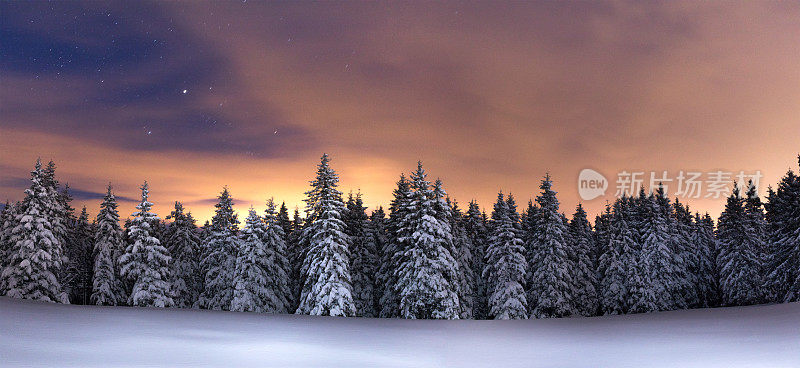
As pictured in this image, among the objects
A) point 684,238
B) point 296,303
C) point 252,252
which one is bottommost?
point 296,303

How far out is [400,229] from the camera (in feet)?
131

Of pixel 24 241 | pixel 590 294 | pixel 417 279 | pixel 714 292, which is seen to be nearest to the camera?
pixel 417 279

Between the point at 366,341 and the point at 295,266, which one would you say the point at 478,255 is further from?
the point at 366,341

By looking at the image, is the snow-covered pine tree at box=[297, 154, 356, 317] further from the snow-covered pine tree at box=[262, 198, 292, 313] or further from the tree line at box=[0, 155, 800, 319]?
the snow-covered pine tree at box=[262, 198, 292, 313]

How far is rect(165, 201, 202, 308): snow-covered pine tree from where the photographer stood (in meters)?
51.4

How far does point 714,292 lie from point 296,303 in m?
48.2

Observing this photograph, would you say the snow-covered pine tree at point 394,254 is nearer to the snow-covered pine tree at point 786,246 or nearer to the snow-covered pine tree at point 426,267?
the snow-covered pine tree at point 426,267

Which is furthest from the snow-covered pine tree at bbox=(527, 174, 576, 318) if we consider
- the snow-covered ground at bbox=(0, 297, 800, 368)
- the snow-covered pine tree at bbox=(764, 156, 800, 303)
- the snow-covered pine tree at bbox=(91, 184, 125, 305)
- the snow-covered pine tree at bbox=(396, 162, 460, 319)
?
the snow-covered pine tree at bbox=(91, 184, 125, 305)

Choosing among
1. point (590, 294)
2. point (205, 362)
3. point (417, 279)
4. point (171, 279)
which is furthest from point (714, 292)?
point (205, 362)

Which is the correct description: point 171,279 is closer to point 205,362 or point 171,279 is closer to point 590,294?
point 590,294

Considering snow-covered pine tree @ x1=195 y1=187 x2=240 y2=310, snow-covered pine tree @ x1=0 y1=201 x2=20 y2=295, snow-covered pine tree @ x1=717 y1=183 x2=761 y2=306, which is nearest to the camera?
snow-covered pine tree @ x1=0 y1=201 x2=20 y2=295

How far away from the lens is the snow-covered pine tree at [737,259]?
5531cm

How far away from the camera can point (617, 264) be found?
186 feet

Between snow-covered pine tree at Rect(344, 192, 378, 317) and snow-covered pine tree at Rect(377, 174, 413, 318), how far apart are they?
1.31m
